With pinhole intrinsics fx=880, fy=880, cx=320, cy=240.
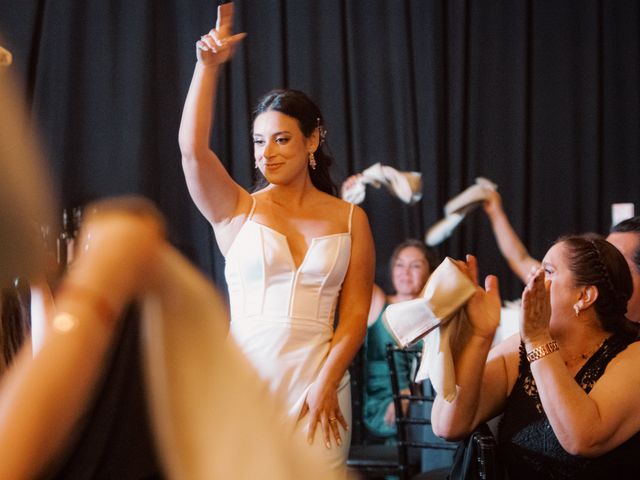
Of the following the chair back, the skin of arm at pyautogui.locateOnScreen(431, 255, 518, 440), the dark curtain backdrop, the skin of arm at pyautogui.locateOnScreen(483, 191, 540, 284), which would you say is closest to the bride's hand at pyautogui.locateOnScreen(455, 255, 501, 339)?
the skin of arm at pyautogui.locateOnScreen(431, 255, 518, 440)

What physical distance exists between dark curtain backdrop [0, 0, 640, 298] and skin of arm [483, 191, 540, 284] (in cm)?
21

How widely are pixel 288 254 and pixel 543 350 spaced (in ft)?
2.44

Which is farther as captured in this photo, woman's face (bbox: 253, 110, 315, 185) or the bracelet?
woman's face (bbox: 253, 110, 315, 185)

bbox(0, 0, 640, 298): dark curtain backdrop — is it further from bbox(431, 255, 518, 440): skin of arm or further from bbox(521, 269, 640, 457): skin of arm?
bbox(521, 269, 640, 457): skin of arm

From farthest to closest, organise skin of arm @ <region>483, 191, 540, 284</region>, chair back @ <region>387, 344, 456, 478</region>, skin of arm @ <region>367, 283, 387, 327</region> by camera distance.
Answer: skin of arm @ <region>483, 191, 540, 284</region> < skin of arm @ <region>367, 283, 387, 327</region> < chair back @ <region>387, 344, 456, 478</region>

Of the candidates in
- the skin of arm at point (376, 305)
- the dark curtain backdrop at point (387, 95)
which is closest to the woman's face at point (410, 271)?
the skin of arm at point (376, 305)

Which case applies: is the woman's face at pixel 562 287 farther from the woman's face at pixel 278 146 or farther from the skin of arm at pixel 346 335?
the woman's face at pixel 278 146

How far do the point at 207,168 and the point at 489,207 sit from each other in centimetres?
272

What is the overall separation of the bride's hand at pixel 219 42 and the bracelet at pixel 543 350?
0.99 m

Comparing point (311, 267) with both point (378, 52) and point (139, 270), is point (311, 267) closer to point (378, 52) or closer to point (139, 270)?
point (139, 270)

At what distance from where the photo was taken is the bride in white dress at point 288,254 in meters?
2.19

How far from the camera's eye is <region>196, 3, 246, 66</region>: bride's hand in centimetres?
210

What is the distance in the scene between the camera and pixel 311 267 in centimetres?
233

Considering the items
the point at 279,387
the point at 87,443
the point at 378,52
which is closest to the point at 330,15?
the point at 378,52
